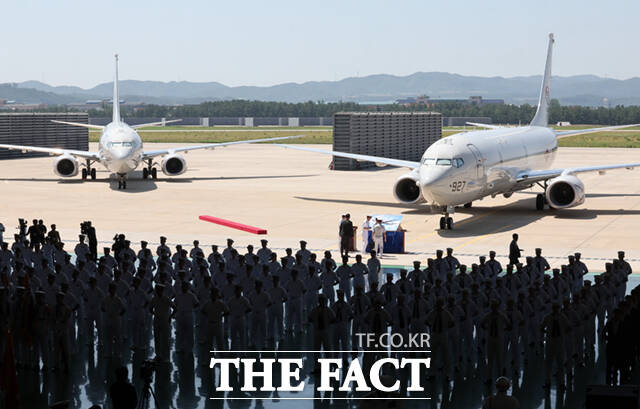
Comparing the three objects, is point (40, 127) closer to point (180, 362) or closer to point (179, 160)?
point (179, 160)

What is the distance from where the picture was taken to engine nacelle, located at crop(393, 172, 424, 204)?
117 feet

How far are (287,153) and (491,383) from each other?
231 feet

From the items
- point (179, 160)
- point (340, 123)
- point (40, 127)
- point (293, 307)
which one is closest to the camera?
point (293, 307)

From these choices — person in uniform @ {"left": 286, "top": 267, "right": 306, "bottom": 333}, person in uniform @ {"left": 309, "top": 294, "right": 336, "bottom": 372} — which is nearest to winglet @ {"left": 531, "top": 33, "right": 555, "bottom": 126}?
person in uniform @ {"left": 286, "top": 267, "right": 306, "bottom": 333}

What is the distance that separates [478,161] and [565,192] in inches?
175

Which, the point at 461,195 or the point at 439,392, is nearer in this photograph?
the point at 439,392

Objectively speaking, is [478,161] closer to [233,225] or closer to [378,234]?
[378,234]

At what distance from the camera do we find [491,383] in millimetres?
14922

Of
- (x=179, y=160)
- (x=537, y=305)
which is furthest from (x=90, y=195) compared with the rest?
(x=537, y=305)

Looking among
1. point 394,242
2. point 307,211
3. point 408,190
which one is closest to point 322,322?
point 394,242

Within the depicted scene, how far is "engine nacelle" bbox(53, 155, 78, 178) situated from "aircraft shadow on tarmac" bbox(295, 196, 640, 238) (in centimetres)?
1593

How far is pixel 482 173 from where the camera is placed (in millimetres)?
33719

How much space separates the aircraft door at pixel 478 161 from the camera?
33.4 metres

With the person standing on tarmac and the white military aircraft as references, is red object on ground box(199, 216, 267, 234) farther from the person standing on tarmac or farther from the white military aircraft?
the white military aircraft
